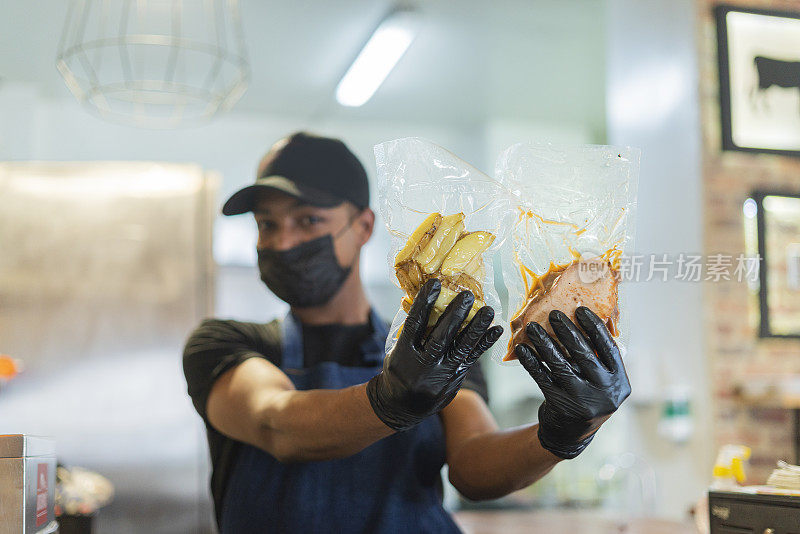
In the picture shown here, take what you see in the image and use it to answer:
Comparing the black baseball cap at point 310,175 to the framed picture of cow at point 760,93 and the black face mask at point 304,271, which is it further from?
the framed picture of cow at point 760,93

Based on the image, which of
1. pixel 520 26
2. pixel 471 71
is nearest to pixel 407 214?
pixel 520 26

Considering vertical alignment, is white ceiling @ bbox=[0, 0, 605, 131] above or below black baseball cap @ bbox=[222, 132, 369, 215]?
above

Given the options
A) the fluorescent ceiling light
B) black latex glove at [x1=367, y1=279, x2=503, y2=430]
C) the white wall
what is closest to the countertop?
the white wall

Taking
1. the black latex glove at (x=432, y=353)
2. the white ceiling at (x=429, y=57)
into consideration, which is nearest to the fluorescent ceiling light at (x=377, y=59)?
the white ceiling at (x=429, y=57)

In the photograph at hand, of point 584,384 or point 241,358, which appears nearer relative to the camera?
point 584,384

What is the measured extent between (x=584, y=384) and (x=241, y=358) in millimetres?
774

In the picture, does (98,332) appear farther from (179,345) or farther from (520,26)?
(520,26)

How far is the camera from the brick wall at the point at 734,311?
335 centimetres

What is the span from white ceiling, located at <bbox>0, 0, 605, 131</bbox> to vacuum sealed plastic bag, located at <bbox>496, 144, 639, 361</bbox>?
3.56m

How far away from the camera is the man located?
99cm

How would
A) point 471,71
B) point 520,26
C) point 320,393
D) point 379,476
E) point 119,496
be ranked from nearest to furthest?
point 320,393
point 379,476
point 119,496
point 520,26
point 471,71

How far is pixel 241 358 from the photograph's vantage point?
155 cm

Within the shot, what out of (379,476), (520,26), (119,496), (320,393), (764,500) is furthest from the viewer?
(520,26)

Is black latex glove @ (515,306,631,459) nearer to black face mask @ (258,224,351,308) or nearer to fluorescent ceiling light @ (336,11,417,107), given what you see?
black face mask @ (258,224,351,308)
